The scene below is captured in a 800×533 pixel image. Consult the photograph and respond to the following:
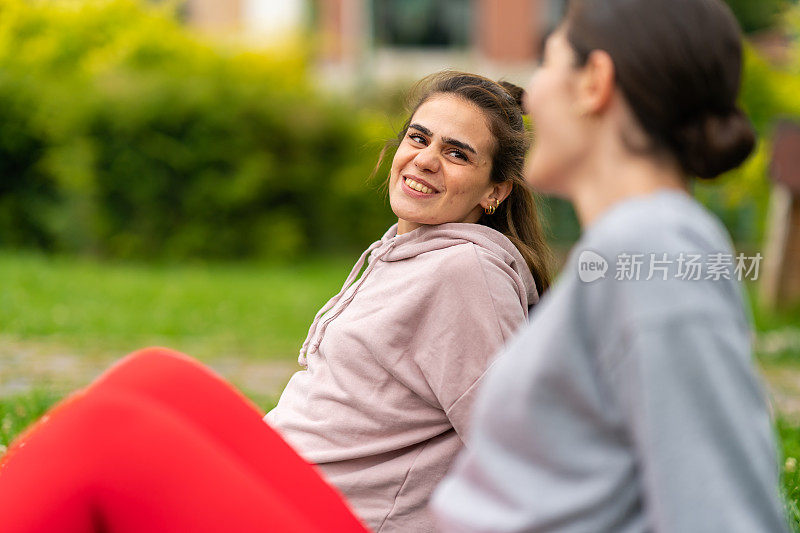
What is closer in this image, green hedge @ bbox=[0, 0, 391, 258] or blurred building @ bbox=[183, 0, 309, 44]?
green hedge @ bbox=[0, 0, 391, 258]

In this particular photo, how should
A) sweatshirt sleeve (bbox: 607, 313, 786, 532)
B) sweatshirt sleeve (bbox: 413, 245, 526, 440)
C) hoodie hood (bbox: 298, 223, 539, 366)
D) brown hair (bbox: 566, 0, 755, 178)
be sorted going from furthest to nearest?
1. hoodie hood (bbox: 298, 223, 539, 366)
2. sweatshirt sleeve (bbox: 413, 245, 526, 440)
3. brown hair (bbox: 566, 0, 755, 178)
4. sweatshirt sleeve (bbox: 607, 313, 786, 532)

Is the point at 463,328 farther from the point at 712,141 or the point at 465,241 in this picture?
the point at 712,141

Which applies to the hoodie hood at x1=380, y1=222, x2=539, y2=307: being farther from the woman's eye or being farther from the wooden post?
the wooden post

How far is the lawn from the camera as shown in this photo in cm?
534

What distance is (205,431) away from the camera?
68.2 inches

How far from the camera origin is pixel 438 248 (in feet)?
7.12

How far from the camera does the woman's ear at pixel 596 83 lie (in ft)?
4.40

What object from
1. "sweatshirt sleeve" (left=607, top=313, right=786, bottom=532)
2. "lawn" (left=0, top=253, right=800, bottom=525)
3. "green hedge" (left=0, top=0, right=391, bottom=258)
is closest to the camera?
"sweatshirt sleeve" (left=607, top=313, right=786, bottom=532)

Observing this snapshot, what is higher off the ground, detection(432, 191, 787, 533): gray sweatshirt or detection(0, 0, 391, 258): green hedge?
detection(432, 191, 787, 533): gray sweatshirt

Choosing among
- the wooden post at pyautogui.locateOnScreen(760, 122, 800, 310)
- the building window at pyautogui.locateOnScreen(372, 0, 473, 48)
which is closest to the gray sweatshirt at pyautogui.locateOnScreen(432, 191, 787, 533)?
the wooden post at pyautogui.locateOnScreen(760, 122, 800, 310)

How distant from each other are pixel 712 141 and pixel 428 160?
1008 mm

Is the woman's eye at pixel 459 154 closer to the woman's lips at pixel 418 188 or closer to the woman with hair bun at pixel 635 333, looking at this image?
the woman's lips at pixel 418 188

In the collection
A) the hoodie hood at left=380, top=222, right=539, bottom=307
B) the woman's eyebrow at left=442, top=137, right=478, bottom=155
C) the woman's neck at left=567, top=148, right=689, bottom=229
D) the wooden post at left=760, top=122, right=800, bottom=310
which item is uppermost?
the woman's neck at left=567, top=148, right=689, bottom=229

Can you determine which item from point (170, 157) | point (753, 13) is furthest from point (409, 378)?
point (753, 13)
